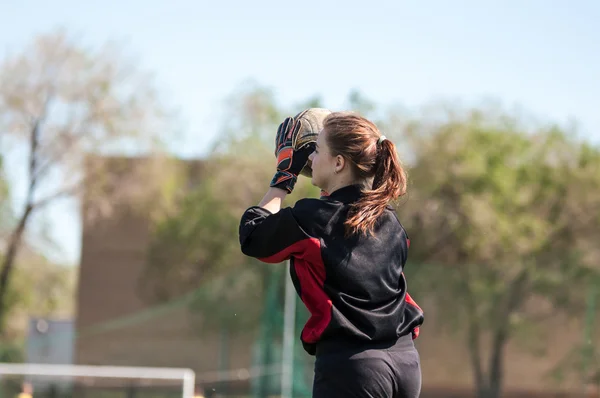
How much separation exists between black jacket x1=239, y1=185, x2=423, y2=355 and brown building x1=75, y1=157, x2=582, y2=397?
1288cm

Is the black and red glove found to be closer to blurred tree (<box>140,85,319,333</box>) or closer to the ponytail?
the ponytail

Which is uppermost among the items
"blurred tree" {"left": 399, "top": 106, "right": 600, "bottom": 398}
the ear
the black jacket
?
"blurred tree" {"left": 399, "top": 106, "right": 600, "bottom": 398}

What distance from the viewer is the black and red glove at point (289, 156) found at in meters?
2.73

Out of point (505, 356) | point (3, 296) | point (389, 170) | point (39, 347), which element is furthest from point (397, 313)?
point (3, 296)

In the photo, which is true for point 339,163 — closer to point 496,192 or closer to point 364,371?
point 364,371

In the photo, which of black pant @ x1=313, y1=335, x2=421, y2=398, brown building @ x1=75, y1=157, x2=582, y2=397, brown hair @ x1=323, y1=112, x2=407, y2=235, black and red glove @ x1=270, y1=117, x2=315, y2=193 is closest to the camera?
black pant @ x1=313, y1=335, x2=421, y2=398

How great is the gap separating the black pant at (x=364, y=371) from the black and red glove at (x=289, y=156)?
50 centimetres

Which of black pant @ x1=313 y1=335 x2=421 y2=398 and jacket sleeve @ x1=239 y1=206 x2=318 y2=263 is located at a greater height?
jacket sleeve @ x1=239 y1=206 x2=318 y2=263

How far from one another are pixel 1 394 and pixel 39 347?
1246cm

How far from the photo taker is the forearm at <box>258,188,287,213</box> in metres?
2.69

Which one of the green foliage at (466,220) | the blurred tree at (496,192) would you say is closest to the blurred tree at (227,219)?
the green foliage at (466,220)

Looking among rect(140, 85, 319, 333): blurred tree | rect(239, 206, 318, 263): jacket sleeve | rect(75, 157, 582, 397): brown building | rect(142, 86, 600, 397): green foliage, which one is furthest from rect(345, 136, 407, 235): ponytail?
rect(140, 85, 319, 333): blurred tree

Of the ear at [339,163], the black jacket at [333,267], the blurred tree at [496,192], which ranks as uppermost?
the blurred tree at [496,192]

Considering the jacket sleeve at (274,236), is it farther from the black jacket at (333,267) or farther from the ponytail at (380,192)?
the ponytail at (380,192)
